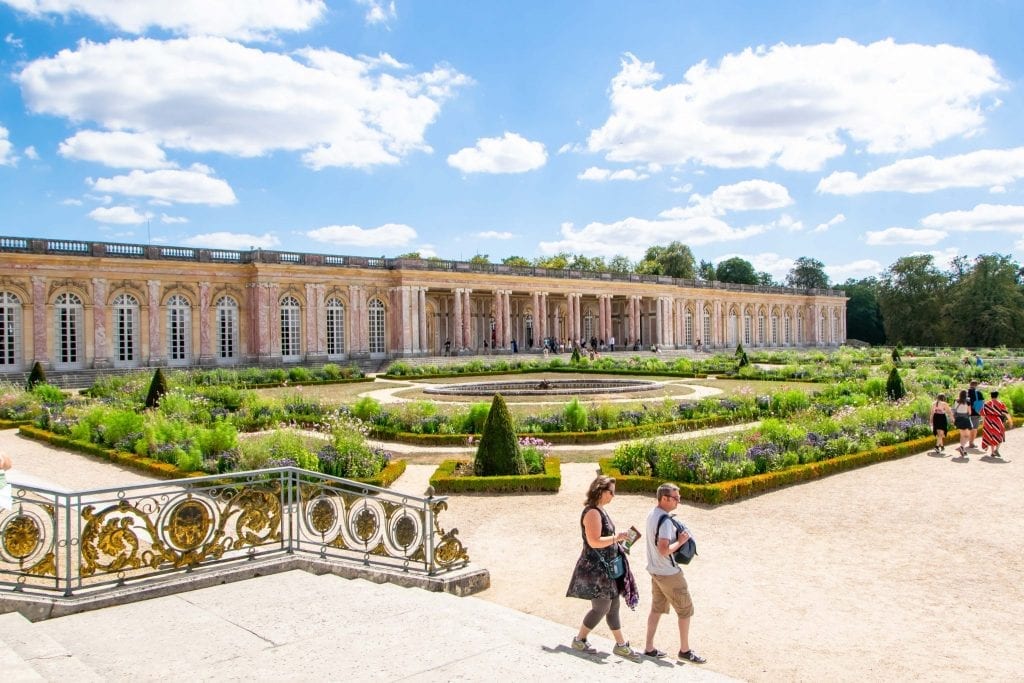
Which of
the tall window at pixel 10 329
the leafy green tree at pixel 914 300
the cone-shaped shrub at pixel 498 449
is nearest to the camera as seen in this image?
the cone-shaped shrub at pixel 498 449

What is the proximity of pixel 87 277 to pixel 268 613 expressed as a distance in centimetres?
3676

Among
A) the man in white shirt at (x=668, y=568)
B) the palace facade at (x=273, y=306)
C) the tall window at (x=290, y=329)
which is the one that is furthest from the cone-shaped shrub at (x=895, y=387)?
the tall window at (x=290, y=329)

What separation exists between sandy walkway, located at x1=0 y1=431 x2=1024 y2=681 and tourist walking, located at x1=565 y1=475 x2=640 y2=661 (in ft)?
3.20

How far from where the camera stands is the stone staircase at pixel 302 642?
5.01 meters

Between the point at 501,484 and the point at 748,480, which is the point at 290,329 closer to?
the point at 501,484

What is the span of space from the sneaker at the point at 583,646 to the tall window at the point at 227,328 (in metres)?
39.7

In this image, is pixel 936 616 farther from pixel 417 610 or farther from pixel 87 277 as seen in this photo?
pixel 87 277

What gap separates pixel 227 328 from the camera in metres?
42.3

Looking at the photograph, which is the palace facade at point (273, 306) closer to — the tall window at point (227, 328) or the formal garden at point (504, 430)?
the tall window at point (227, 328)

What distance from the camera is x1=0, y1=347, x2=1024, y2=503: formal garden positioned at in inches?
513

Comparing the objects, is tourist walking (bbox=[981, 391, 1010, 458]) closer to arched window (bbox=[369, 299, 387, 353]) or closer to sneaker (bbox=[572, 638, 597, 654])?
sneaker (bbox=[572, 638, 597, 654])

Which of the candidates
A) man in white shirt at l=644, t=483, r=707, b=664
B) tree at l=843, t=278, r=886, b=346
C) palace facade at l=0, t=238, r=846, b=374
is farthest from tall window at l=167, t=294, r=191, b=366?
tree at l=843, t=278, r=886, b=346

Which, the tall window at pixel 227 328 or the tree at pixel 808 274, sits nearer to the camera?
the tall window at pixel 227 328

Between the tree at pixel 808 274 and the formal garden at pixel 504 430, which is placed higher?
the tree at pixel 808 274
